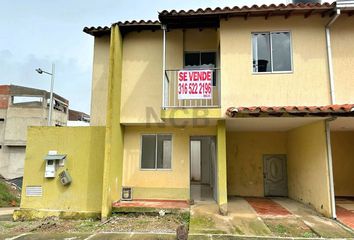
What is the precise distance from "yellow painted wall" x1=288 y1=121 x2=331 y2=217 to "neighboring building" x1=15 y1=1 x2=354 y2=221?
0.04 meters

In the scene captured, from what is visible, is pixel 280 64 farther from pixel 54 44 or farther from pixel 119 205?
pixel 54 44

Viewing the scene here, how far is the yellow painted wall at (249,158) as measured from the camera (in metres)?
12.4

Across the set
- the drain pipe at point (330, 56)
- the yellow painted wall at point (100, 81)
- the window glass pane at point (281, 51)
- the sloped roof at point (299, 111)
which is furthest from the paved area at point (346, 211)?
the yellow painted wall at point (100, 81)

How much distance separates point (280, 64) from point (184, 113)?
392 centimetres

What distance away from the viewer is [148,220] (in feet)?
28.4

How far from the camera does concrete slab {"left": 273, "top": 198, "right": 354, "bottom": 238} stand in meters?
7.06

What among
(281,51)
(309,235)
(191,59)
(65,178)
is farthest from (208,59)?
(65,178)

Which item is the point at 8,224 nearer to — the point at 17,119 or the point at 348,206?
the point at 348,206

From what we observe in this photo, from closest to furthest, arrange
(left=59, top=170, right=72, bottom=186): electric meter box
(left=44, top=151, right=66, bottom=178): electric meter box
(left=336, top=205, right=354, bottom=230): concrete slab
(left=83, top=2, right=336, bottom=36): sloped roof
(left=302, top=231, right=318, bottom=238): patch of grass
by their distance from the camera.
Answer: (left=302, top=231, right=318, bottom=238): patch of grass, (left=336, top=205, right=354, bottom=230): concrete slab, (left=83, top=2, right=336, bottom=36): sloped roof, (left=59, top=170, right=72, bottom=186): electric meter box, (left=44, top=151, right=66, bottom=178): electric meter box

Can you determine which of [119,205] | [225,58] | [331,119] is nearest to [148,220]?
[119,205]

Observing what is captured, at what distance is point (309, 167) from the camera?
32.2 ft

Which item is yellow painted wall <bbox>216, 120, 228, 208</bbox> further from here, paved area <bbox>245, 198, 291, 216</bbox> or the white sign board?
paved area <bbox>245, 198, 291, 216</bbox>

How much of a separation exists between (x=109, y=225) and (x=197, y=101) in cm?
560

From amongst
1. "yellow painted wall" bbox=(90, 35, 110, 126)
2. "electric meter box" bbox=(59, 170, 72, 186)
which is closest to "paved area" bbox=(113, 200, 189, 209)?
"electric meter box" bbox=(59, 170, 72, 186)
